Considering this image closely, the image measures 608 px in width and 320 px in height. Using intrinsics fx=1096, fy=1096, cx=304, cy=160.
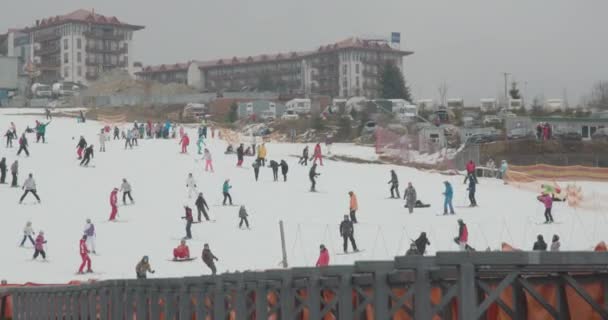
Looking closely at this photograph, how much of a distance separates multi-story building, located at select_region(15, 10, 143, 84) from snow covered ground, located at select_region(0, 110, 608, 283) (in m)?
114

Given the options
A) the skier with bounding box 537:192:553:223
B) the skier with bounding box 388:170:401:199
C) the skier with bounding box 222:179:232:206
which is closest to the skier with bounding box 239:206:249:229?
the skier with bounding box 222:179:232:206

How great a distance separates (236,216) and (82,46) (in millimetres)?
131397

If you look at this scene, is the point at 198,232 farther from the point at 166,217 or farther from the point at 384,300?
the point at 384,300

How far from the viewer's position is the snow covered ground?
98.8 feet

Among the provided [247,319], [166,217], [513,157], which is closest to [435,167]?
[513,157]

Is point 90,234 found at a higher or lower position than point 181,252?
higher

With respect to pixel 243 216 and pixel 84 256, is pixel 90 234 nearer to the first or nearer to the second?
pixel 84 256

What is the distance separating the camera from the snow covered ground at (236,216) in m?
30.1

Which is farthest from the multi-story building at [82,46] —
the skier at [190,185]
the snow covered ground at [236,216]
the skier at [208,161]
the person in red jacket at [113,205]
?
the person in red jacket at [113,205]

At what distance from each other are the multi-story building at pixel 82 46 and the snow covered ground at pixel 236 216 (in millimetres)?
113772

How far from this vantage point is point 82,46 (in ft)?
535

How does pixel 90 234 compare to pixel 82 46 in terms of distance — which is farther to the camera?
pixel 82 46

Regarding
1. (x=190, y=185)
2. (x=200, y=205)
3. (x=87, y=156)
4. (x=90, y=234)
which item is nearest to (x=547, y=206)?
(x=200, y=205)

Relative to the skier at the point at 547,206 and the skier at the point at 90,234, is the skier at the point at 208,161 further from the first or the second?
the skier at the point at 547,206
